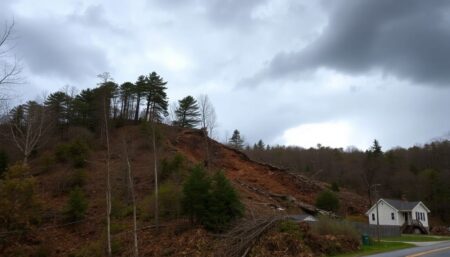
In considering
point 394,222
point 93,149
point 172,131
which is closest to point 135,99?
point 172,131

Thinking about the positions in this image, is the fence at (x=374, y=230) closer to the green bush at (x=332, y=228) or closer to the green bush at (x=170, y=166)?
the green bush at (x=332, y=228)

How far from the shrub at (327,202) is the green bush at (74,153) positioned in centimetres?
2691

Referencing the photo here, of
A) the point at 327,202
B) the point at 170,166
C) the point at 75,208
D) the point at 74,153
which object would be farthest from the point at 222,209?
the point at 74,153

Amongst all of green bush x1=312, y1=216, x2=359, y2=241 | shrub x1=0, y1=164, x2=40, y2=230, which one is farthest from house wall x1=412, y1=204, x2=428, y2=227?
shrub x1=0, y1=164, x2=40, y2=230

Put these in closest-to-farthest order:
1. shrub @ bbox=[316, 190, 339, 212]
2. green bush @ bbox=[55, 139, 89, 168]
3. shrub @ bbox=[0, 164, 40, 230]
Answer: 1. shrub @ bbox=[0, 164, 40, 230]
2. green bush @ bbox=[55, 139, 89, 168]
3. shrub @ bbox=[316, 190, 339, 212]

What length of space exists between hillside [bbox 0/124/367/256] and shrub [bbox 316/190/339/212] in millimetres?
1946

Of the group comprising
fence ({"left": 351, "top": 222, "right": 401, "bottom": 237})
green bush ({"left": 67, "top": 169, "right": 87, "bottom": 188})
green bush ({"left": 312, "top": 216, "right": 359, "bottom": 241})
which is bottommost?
fence ({"left": 351, "top": 222, "right": 401, "bottom": 237})

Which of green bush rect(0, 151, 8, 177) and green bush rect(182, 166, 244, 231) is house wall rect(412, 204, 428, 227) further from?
green bush rect(0, 151, 8, 177)

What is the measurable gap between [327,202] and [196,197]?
2311 cm

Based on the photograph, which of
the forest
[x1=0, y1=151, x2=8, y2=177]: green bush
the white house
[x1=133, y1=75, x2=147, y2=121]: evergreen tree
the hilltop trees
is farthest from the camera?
the hilltop trees

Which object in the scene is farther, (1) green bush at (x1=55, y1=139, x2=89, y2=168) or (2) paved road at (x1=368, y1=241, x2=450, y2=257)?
(1) green bush at (x1=55, y1=139, x2=89, y2=168)

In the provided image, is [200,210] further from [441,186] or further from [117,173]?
[441,186]

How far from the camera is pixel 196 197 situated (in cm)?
3519

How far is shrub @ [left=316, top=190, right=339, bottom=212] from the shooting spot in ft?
175
